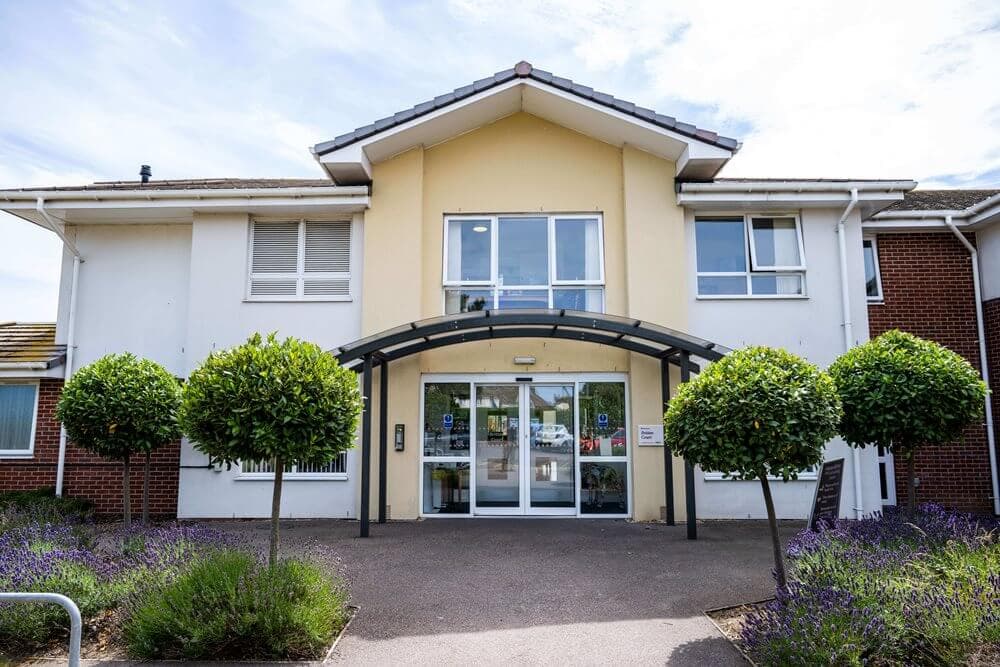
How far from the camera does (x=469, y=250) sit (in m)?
10.8

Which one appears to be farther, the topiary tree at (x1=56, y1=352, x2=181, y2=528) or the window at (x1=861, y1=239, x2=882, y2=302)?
the window at (x1=861, y1=239, x2=882, y2=302)

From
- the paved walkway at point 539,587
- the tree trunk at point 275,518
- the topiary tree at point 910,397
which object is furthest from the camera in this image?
the topiary tree at point 910,397

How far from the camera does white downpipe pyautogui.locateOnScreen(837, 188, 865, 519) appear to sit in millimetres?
10055

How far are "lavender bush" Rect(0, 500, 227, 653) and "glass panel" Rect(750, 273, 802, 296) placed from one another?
8400 millimetres

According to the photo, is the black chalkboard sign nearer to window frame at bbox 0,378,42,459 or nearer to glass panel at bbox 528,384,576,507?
glass panel at bbox 528,384,576,507

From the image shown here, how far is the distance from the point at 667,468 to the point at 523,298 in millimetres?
3351

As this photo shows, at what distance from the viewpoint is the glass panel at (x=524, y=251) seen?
10.7 m

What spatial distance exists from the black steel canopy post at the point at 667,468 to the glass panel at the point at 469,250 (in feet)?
9.99

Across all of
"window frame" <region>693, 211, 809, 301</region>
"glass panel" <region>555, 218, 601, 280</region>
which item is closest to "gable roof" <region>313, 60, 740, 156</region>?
"window frame" <region>693, 211, 809, 301</region>

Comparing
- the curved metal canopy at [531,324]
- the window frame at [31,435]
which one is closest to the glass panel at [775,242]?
the curved metal canopy at [531,324]

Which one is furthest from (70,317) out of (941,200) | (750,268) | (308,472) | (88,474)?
(941,200)

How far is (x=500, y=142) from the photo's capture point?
11.0 meters

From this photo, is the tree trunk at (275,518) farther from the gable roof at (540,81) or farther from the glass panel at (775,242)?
the glass panel at (775,242)

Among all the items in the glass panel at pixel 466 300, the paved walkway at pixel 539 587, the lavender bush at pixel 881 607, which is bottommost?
the paved walkway at pixel 539 587
